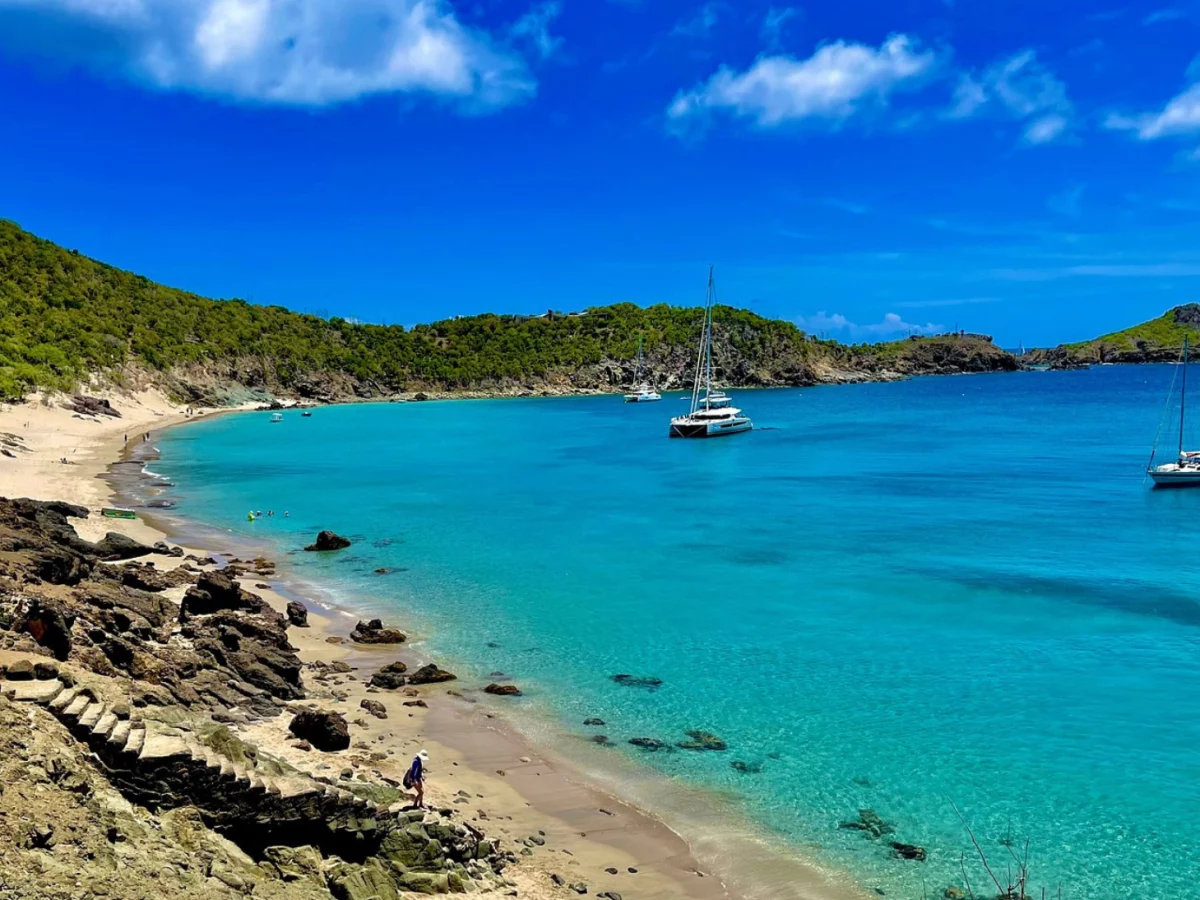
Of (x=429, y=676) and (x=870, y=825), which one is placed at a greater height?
(x=429, y=676)

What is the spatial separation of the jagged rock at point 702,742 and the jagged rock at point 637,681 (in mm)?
2919

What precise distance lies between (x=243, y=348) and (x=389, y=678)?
133487 millimetres

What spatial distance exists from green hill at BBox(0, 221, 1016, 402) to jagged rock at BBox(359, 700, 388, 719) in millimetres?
67655

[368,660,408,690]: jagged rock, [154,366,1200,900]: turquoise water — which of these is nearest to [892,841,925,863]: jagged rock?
[154,366,1200,900]: turquoise water

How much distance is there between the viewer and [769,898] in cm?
1299

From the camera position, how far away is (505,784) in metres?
16.1

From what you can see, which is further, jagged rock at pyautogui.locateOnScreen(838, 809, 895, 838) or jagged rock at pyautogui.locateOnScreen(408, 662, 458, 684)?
jagged rock at pyautogui.locateOnScreen(408, 662, 458, 684)

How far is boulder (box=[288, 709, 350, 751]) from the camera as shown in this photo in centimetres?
1602

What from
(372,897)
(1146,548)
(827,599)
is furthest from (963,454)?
(372,897)

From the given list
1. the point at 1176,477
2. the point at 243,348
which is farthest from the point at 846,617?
the point at 243,348

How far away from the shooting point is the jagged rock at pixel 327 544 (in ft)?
121

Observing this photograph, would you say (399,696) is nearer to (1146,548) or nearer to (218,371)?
(1146,548)

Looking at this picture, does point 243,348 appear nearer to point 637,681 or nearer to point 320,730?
point 637,681

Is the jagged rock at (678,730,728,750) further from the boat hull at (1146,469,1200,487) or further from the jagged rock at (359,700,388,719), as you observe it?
the boat hull at (1146,469,1200,487)
